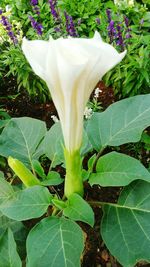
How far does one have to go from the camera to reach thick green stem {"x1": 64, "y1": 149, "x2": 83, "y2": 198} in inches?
44.9

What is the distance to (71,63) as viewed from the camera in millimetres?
875

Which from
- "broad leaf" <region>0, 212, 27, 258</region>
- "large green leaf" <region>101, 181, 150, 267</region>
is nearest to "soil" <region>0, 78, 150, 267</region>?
"broad leaf" <region>0, 212, 27, 258</region>

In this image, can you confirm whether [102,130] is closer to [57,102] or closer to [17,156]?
[17,156]

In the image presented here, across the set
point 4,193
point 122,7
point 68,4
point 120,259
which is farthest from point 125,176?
point 68,4

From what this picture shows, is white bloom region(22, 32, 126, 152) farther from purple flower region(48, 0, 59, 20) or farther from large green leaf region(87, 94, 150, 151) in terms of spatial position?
purple flower region(48, 0, 59, 20)

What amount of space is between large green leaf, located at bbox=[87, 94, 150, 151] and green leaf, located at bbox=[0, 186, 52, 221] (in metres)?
0.28

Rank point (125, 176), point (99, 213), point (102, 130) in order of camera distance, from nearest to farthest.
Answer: point (125, 176)
point (102, 130)
point (99, 213)

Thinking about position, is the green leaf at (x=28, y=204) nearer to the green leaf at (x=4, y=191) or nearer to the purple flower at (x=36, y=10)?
the green leaf at (x=4, y=191)

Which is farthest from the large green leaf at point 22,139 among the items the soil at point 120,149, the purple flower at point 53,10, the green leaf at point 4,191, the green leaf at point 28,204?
the purple flower at point 53,10

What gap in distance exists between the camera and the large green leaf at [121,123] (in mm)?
1356

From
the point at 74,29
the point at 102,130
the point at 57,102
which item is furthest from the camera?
the point at 74,29

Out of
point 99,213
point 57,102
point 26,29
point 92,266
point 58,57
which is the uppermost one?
point 58,57

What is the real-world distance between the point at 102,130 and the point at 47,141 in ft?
0.63

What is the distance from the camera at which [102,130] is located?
1.44 m
